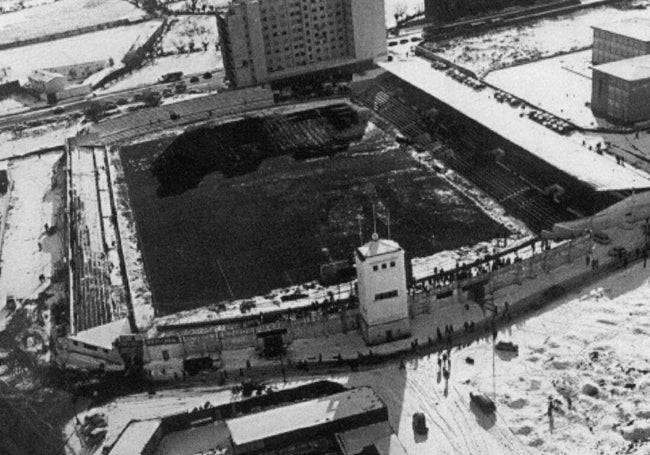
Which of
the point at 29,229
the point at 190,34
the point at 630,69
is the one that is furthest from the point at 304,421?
the point at 190,34

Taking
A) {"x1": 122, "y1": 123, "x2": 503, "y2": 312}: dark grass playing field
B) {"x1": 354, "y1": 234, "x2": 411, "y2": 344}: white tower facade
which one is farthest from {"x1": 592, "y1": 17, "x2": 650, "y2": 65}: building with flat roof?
{"x1": 354, "y1": 234, "x2": 411, "y2": 344}: white tower facade

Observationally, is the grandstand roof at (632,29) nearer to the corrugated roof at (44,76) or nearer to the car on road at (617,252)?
the car on road at (617,252)

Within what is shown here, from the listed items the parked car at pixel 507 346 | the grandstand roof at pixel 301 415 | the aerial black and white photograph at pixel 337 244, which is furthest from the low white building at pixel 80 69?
the grandstand roof at pixel 301 415

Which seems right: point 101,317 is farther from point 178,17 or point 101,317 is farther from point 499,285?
point 178,17

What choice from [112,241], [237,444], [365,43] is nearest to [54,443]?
[237,444]

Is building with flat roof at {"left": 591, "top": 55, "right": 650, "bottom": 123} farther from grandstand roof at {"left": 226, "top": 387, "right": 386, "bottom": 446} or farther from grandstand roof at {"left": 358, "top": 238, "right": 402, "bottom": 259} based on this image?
grandstand roof at {"left": 226, "top": 387, "right": 386, "bottom": 446}
